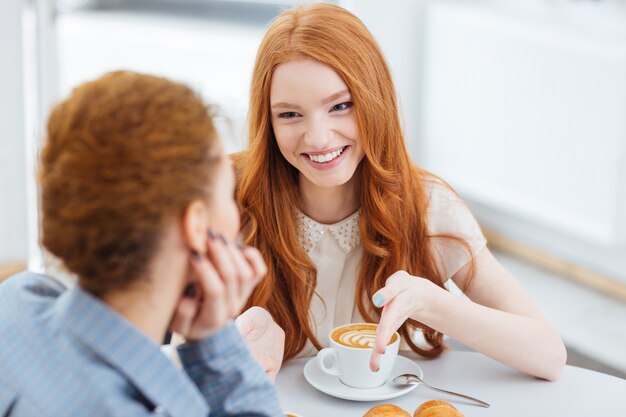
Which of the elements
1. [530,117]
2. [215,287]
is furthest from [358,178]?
[530,117]

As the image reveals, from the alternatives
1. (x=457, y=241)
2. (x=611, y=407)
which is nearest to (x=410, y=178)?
(x=457, y=241)

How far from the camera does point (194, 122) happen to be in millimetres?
911

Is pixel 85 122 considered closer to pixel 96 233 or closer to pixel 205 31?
pixel 96 233

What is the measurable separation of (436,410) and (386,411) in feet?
0.24

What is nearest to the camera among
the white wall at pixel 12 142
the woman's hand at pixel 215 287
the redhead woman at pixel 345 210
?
the woman's hand at pixel 215 287

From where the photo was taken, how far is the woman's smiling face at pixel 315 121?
64.5 inches

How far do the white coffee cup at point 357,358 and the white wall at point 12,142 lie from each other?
228 centimetres

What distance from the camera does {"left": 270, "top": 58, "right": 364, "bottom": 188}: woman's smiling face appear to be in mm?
1639

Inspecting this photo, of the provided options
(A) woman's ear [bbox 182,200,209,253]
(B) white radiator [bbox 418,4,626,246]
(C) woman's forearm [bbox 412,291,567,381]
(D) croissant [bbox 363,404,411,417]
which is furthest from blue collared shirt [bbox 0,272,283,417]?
(B) white radiator [bbox 418,4,626,246]

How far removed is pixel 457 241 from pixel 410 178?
158 millimetres

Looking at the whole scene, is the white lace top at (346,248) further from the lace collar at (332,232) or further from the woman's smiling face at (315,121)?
the woman's smiling face at (315,121)

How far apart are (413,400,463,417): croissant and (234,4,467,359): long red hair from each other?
0.34m

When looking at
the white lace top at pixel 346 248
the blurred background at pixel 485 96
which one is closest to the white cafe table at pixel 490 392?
the white lace top at pixel 346 248

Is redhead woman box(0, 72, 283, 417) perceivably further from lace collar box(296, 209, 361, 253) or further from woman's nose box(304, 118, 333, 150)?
lace collar box(296, 209, 361, 253)
